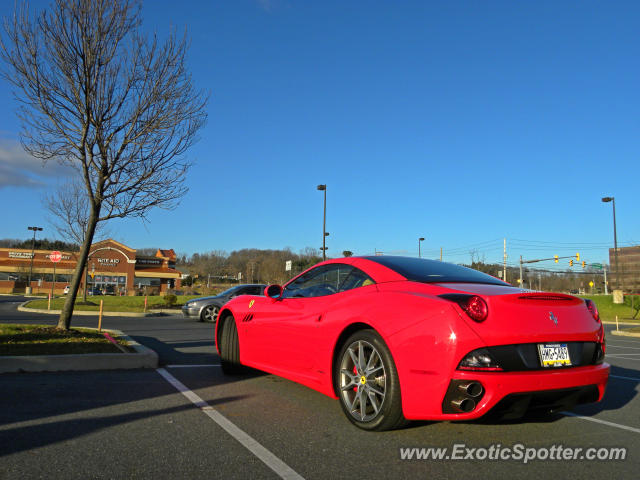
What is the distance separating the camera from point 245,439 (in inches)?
137

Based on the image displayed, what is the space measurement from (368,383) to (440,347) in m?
0.76

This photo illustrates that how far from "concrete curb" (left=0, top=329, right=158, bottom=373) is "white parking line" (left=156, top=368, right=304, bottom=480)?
150 centimetres

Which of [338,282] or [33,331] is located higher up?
[338,282]

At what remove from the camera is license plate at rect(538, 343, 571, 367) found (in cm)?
321

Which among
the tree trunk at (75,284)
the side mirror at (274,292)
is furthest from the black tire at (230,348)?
the tree trunk at (75,284)

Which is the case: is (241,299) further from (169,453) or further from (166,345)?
(166,345)

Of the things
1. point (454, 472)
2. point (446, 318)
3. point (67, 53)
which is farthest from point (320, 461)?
point (67, 53)

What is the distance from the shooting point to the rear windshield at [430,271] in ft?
13.1

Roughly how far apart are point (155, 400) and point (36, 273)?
72756 mm

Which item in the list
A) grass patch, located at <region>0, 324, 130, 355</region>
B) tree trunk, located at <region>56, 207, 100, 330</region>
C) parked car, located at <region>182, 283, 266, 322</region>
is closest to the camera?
grass patch, located at <region>0, 324, 130, 355</region>

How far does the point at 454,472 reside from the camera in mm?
2914

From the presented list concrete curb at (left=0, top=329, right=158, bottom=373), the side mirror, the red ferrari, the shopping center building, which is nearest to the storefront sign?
the shopping center building

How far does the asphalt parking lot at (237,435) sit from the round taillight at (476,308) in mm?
742

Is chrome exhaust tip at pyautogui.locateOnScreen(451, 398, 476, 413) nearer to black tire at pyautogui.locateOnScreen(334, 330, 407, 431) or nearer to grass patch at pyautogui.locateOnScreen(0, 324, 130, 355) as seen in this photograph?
black tire at pyautogui.locateOnScreen(334, 330, 407, 431)
